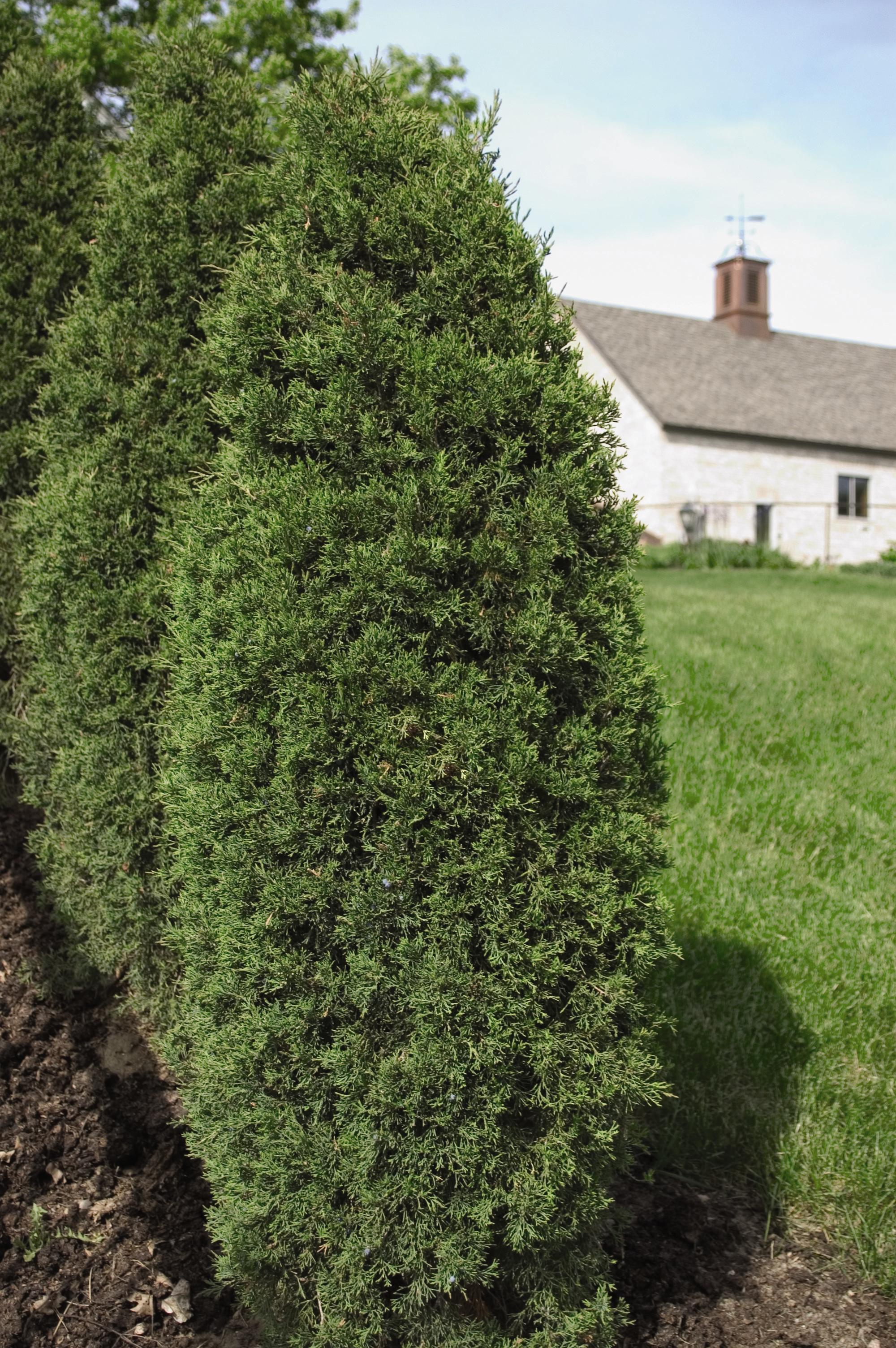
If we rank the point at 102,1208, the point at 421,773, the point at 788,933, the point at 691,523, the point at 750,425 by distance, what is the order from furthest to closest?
the point at 750,425 < the point at 691,523 < the point at 788,933 < the point at 102,1208 < the point at 421,773

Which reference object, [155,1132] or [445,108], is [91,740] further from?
[445,108]

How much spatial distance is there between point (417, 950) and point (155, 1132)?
5.78 feet

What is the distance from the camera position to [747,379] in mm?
32406

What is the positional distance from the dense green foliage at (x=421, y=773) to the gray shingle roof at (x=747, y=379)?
2735 centimetres

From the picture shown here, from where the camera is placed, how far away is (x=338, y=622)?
95.7 inches

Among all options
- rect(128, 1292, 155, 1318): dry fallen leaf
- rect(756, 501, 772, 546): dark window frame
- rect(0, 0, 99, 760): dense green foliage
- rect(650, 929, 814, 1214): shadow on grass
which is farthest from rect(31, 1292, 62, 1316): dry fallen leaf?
rect(756, 501, 772, 546): dark window frame

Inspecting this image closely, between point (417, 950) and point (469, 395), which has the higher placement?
point (469, 395)

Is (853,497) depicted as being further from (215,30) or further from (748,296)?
(215,30)

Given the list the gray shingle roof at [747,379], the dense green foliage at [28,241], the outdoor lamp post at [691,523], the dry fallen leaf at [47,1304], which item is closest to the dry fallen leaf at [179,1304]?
the dry fallen leaf at [47,1304]

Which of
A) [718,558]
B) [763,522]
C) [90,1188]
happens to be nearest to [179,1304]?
[90,1188]

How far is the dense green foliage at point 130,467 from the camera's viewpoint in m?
3.65

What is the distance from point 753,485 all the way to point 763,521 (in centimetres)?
107

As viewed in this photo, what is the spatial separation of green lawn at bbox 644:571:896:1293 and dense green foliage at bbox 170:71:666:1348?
1158mm

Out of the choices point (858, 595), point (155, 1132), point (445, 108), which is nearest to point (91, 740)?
point (155, 1132)
